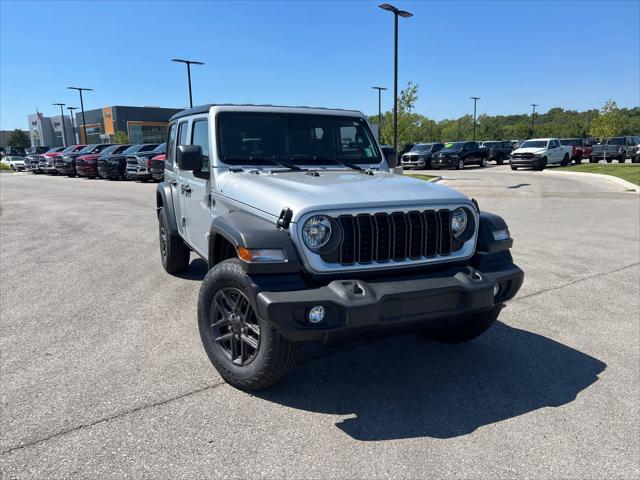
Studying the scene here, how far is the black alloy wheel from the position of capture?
3.34 metres

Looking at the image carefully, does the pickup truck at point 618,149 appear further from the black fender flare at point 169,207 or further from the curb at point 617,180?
the black fender flare at point 169,207

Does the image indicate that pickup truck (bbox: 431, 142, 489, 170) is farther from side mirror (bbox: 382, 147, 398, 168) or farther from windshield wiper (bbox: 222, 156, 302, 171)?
windshield wiper (bbox: 222, 156, 302, 171)

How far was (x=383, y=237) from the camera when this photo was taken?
10.6 feet

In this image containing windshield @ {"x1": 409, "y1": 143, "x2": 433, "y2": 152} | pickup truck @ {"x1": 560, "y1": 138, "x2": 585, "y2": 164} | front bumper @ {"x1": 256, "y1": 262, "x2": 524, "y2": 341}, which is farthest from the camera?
pickup truck @ {"x1": 560, "y1": 138, "x2": 585, "y2": 164}

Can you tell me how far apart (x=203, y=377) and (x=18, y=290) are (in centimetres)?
356

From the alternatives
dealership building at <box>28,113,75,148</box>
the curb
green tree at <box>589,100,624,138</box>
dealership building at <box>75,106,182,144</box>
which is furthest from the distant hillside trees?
dealership building at <box>28,113,75,148</box>

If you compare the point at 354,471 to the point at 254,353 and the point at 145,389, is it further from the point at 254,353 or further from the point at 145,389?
the point at 145,389

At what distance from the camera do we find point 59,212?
13008 mm

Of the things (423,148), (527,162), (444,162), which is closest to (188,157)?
(444,162)

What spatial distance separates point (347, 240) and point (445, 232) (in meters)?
0.76

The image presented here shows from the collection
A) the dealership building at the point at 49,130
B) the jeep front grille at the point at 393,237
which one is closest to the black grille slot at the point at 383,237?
the jeep front grille at the point at 393,237

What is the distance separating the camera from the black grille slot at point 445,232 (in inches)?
135

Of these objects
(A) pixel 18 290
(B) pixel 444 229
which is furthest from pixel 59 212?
(B) pixel 444 229

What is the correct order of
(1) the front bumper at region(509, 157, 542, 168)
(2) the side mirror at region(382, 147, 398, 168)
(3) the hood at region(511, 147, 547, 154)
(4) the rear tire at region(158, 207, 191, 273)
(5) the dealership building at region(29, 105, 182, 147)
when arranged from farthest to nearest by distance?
1. (5) the dealership building at region(29, 105, 182, 147)
2. (3) the hood at region(511, 147, 547, 154)
3. (1) the front bumper at region(509, 157, 542, 168)
4. (4) the rear tire at region(158, 207, 191, 273)
5. (2) the side mirror at region(382, 147, 398, 168)
